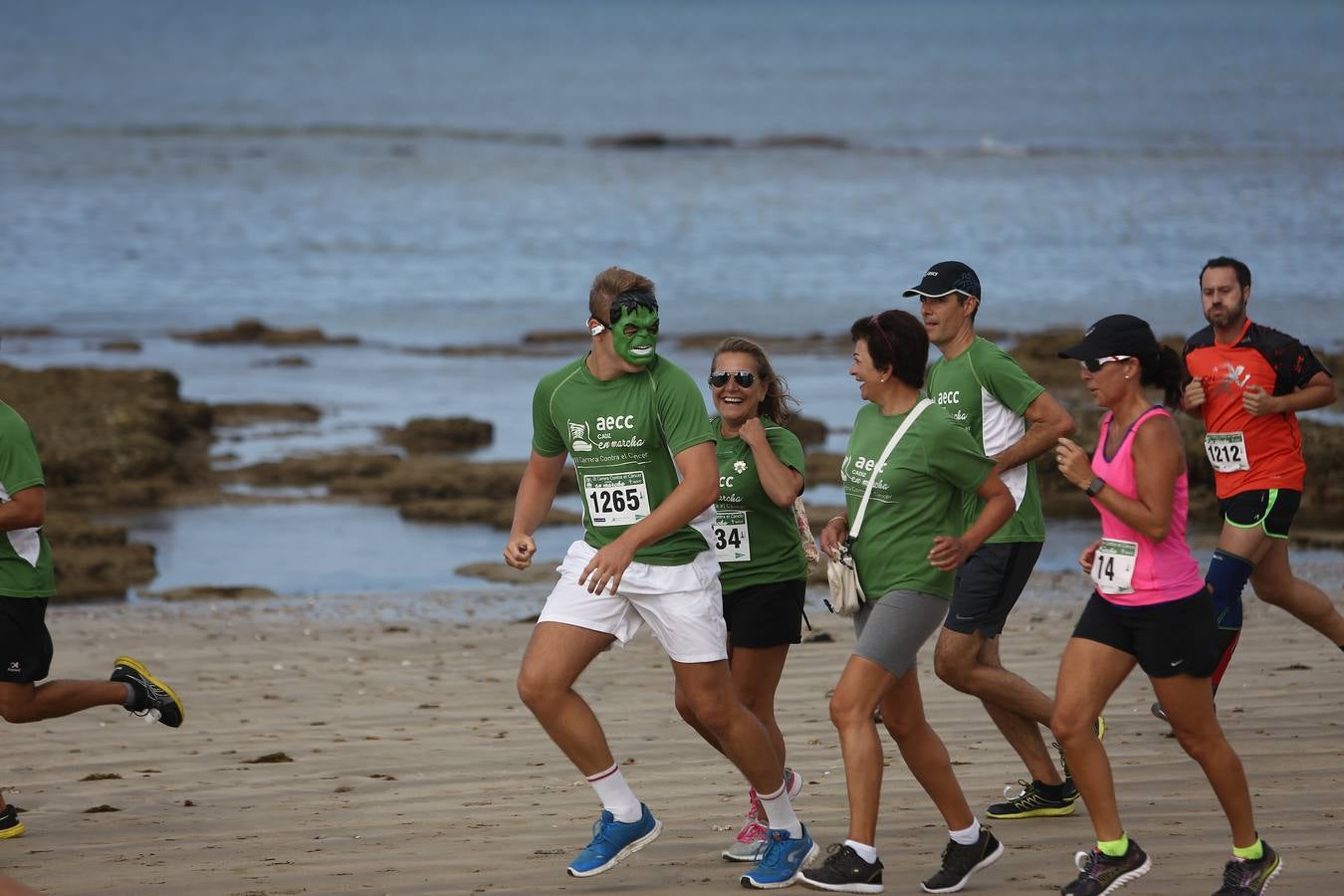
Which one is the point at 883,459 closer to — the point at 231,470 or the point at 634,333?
the point at 634,333

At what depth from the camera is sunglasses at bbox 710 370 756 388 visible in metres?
5.97

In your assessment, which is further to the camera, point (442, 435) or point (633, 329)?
point (442, 435)

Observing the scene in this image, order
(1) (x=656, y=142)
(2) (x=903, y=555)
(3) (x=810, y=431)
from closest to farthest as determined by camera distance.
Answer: (2) (x=903, y=555) < (3) (x=810, y=431) < (1) (x=656, y=142)

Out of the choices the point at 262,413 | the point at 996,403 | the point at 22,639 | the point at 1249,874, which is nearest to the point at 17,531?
the point at 22,639

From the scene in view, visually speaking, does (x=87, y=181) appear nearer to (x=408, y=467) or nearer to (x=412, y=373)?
(x=412, y=373)

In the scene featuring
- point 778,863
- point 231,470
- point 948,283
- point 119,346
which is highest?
point 948,283

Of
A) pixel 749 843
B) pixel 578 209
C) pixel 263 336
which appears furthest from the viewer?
pixel 578 209

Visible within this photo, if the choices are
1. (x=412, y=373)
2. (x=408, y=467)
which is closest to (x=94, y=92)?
(x=412, y=373)

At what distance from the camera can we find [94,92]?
352ft

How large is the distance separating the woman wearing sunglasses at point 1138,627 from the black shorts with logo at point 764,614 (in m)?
1.11

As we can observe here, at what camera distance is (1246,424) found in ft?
24.3

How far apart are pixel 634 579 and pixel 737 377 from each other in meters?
0.79

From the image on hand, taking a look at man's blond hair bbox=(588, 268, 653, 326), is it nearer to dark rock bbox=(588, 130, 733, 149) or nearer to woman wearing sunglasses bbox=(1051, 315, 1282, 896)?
woman wearing sunglasses bbox=(1051, 315, 1282, 896)

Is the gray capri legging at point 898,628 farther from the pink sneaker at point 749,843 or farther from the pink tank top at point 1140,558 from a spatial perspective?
the pink sneaker at point 749,843
